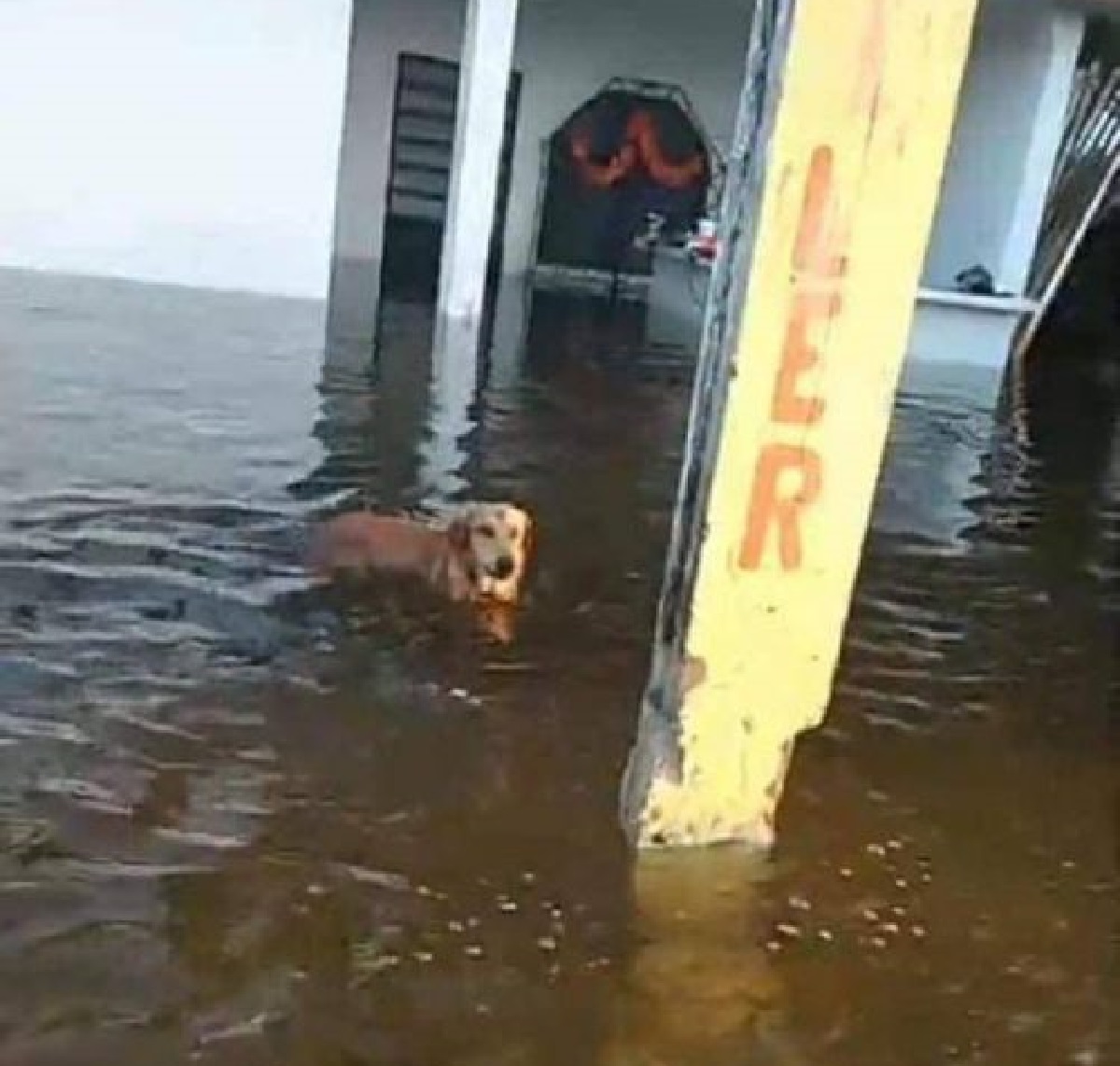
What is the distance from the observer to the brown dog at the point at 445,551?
548 centimetres

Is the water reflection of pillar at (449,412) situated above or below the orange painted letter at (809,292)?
below

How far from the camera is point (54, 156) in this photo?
1271cm

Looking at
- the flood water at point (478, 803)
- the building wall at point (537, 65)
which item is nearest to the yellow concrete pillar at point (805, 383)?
the flood water at point (478, 803)

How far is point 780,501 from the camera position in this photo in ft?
11.0

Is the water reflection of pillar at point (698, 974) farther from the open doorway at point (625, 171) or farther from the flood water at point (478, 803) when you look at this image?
the open doorway at point (625, 171)

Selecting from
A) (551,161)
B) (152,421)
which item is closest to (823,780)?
(152,421)

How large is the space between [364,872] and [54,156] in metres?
10.2

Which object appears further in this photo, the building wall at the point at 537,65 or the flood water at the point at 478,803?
the building wall at the point at 537,65

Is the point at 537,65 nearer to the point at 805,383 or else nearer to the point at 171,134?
the point at 171,134

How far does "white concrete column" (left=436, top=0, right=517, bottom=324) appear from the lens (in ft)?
41.5

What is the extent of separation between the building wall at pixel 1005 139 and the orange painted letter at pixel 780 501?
35.4 ft

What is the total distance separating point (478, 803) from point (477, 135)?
30.8 ft

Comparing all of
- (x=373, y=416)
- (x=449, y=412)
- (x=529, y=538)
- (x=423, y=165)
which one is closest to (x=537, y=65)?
(x=423, y=165)

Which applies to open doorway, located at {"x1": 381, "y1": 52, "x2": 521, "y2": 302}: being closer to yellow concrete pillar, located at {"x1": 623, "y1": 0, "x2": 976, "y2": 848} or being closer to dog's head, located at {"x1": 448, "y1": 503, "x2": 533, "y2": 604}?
dog's head, located at {"x1": 448, "y1": 503, "x2": 533, "y2": 604}
